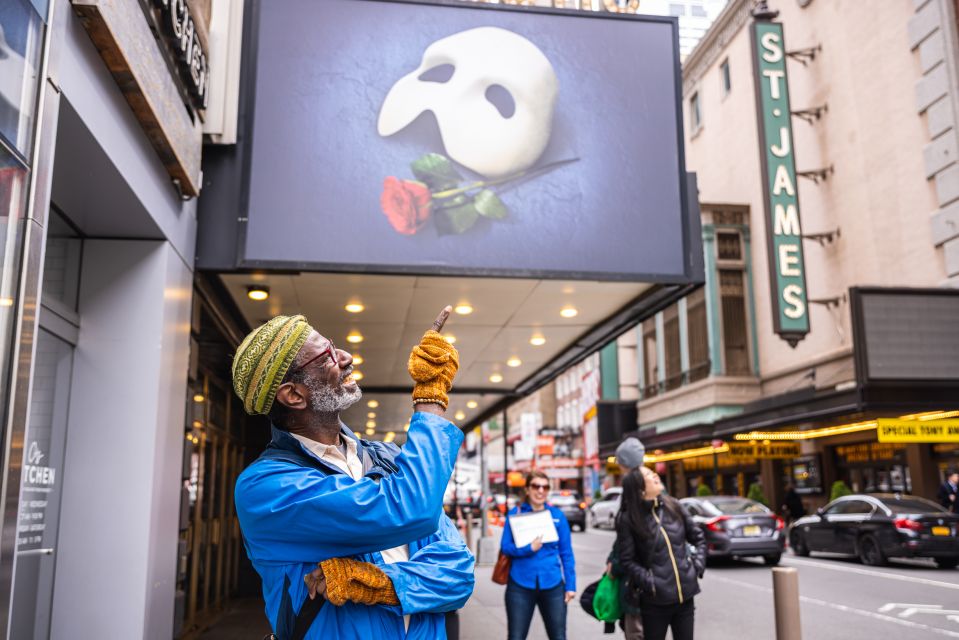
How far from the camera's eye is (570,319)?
1039 centimetres

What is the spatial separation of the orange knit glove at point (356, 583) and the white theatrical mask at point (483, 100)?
6.47 meters

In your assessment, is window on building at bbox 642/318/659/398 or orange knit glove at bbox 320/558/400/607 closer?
orange knit glove at bbox 320/558/400/607

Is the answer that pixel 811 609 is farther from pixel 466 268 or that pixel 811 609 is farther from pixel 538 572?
pixel 466 268

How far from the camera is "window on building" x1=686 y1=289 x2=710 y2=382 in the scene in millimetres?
31938

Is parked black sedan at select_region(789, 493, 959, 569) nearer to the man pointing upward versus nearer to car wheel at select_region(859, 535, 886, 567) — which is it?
car wheel at select_region(859, 535, 886, 567)

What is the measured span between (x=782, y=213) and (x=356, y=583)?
23212mm

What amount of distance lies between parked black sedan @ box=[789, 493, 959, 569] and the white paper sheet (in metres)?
11.6

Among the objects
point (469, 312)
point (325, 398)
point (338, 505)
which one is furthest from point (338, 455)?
point (469, 312)

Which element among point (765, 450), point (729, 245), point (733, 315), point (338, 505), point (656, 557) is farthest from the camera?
point (729, 245)

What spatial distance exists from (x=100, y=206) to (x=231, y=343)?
4587 mm

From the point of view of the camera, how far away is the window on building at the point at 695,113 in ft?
121

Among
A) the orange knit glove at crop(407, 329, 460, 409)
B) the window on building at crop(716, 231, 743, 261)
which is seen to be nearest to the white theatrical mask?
the orange knit glove at crop(407, 329, 460, 409)

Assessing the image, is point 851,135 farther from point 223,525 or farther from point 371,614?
Answer: point 371,614

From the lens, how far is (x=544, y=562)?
6.98 meters
